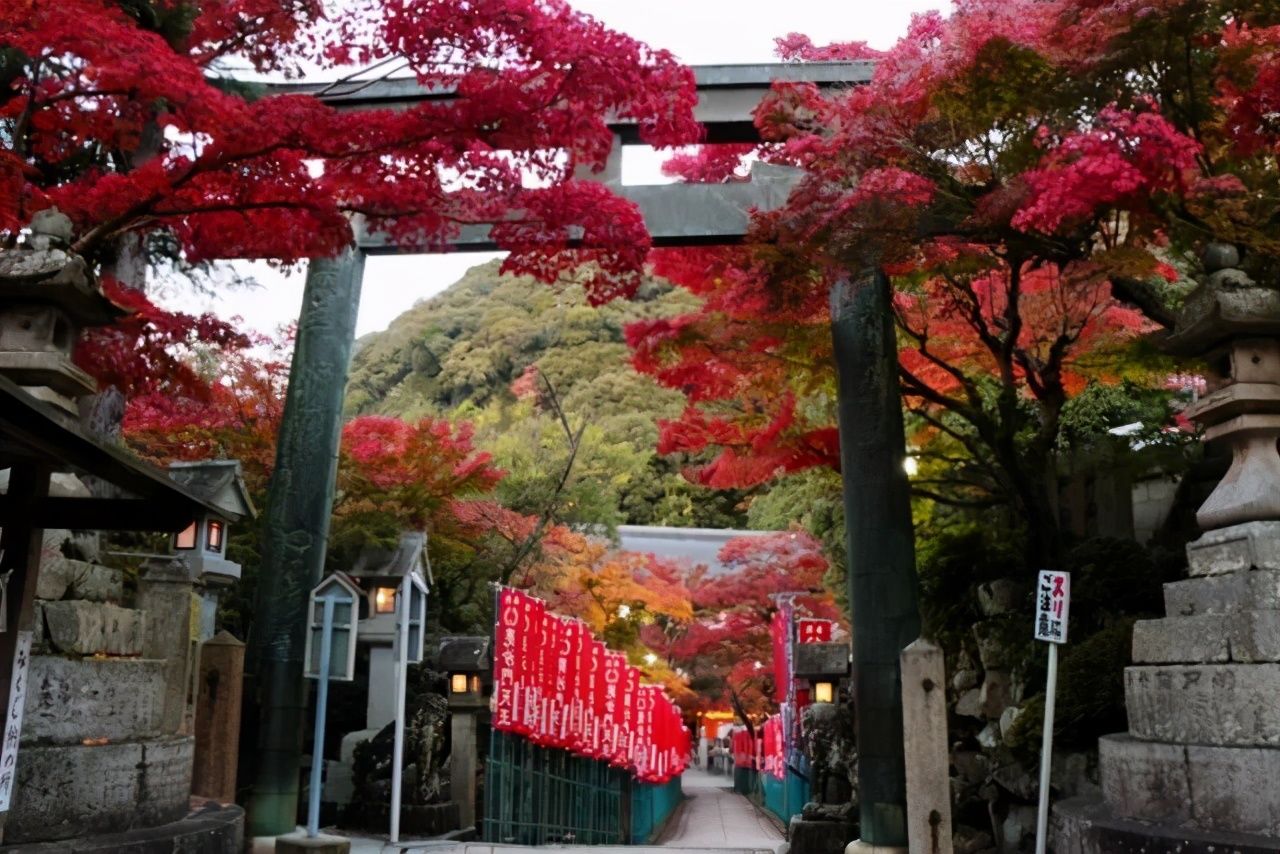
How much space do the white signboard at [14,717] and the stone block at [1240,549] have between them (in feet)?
25.0

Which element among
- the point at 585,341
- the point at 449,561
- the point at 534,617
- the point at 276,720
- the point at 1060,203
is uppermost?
the point at 585,341

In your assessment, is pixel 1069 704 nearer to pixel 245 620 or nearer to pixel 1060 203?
pixel 1060 203

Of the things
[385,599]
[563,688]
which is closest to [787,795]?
[563,688]

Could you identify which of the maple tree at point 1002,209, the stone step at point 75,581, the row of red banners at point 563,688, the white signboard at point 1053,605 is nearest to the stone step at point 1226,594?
the white signboard at point 1053,605

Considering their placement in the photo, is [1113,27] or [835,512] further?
[835,512]

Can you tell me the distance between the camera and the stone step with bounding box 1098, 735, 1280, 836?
6480 mm

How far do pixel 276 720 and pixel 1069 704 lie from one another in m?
7.92

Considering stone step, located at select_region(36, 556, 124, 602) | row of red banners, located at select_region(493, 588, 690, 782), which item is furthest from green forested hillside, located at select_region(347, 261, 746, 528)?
stone step, located at select_region(36, 556, 124, 602)

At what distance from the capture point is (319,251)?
34.6 ft

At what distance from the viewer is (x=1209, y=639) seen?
7129mm

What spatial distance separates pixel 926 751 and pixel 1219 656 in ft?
7.12

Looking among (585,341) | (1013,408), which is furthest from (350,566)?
(585,341)

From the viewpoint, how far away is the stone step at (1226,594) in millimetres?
6914

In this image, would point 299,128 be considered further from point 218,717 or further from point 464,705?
point 464,705
